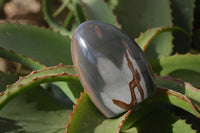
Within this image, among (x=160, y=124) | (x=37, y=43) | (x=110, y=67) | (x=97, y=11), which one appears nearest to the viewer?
(x=110, y=67)

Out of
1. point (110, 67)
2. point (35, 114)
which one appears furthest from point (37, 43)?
point (110, 67)

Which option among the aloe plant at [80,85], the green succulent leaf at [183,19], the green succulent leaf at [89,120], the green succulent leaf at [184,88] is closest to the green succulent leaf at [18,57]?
the aloe plant at [80,85]

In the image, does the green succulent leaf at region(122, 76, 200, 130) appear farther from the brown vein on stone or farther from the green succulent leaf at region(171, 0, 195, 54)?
the green succulent leaf at region(171, 0, 195, 54)

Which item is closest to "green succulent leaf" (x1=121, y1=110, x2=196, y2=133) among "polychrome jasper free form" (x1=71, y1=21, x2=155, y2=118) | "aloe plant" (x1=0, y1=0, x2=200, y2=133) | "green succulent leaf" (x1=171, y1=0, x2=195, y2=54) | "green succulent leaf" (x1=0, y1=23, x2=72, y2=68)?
"aloe plant" (x1=0, y1=0, x2=200, y2=133)

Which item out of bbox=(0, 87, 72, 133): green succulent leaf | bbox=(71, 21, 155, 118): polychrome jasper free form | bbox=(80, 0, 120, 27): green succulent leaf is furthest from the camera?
bbox=(80, 0, 120, 27): green succulent leaf

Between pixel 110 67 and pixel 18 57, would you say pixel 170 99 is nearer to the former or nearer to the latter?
pixel 110 67

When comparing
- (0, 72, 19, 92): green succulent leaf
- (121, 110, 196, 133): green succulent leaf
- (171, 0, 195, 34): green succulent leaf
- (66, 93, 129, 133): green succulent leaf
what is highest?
(171, 0, 195, 34): green succulent leaf
